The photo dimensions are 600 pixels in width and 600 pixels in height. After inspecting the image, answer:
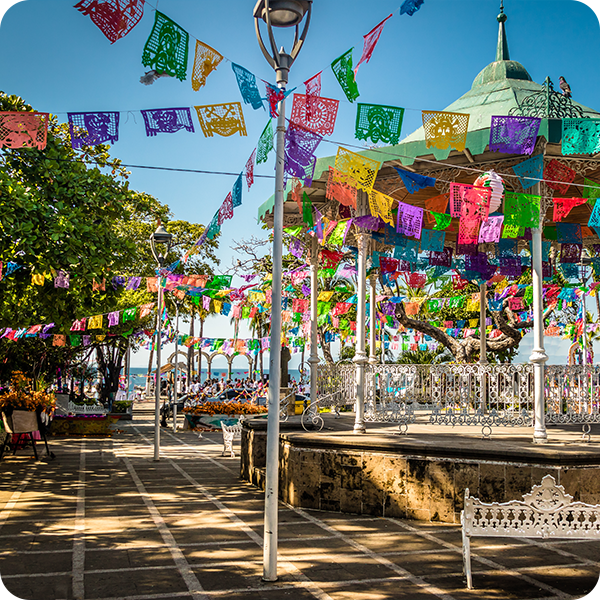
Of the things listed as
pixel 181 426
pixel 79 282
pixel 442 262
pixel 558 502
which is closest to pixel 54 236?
pixel 79 282

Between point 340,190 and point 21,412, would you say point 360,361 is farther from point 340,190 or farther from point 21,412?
point 21,412

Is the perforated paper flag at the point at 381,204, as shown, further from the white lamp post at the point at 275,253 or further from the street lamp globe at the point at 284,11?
the street lamp globe at the point at 284,11

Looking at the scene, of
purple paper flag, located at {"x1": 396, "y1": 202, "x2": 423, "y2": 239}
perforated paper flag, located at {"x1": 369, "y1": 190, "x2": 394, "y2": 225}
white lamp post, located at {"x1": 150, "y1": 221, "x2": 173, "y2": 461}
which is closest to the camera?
perforated paper flag, located at {"x1": 369, "y1": 190, "x2": 394, "y2": 225}

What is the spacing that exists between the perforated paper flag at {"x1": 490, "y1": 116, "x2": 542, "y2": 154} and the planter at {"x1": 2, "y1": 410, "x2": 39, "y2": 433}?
9.95m

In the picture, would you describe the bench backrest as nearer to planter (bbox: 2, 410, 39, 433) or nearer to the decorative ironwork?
the decorative ironwork

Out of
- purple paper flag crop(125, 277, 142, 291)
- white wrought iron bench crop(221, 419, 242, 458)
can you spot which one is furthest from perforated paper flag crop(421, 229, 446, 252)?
purple paper flag crop(125, 277, 142, 291)

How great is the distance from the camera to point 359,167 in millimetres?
8125

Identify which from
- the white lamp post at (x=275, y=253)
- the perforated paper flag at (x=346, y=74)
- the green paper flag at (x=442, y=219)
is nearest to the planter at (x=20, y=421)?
the white lamp post at (x=275, y=253)

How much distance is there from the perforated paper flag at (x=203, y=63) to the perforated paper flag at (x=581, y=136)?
4.81 metres

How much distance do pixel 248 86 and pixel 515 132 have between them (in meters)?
3.97

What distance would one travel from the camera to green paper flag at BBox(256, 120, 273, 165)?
20.1ft

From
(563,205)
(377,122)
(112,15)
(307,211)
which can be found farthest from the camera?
(307,211)

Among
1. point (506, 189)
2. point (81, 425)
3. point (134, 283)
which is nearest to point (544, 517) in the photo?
point (506, 189)

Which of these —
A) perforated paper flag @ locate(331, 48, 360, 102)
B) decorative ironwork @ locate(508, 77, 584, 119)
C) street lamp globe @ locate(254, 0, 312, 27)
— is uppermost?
decorative ironwork @ locate(508, 77, 584, 119)
